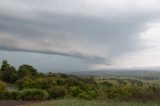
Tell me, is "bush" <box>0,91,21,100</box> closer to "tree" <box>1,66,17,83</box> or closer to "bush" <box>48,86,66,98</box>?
"bush" <box>48,86,66,98</box>

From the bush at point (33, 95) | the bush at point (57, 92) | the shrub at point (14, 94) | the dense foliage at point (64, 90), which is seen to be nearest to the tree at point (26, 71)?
the dense foliage at point (64, 90)

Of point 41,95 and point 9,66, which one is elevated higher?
point 9,66

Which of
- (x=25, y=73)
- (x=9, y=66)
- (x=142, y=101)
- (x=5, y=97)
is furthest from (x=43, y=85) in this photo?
(x=142, y=101)

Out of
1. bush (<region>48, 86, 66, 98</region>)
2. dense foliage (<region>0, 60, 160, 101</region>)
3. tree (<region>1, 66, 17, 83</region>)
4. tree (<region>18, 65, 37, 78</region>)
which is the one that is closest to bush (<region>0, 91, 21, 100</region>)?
dense foliage (<region>0, 60, 160, 101</region>)

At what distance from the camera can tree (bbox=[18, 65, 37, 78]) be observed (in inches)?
1706

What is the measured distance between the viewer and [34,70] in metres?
46.0

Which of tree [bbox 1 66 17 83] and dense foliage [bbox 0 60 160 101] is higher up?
tree [bbox 1 66 17 83]

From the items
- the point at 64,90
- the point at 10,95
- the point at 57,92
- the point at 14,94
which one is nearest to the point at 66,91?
the point at 64,90

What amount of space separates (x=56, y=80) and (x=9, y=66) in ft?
39.6

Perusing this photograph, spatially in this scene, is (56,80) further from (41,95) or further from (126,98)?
(126,98)

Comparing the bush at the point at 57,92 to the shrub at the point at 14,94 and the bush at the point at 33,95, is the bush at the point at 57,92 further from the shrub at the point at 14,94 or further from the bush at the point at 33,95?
the shrub at the point at 14,94

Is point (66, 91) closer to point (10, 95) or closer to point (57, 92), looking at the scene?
point (57, 92)

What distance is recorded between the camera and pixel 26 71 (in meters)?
44.1

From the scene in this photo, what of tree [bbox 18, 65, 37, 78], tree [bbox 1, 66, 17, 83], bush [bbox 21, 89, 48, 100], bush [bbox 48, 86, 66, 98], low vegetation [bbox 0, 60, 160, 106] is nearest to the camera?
low vegetation [bbox 0, 60, 160, 106]
